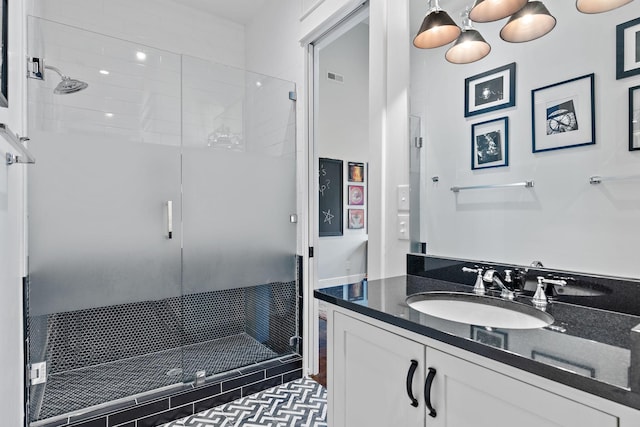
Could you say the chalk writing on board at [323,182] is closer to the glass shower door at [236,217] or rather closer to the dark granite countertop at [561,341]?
the glass shower door at [236,217]

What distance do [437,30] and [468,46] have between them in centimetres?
14

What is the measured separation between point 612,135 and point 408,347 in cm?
88

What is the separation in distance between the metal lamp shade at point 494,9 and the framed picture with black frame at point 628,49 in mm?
292

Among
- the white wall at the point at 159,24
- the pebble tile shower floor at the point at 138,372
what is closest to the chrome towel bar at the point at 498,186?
the pebble tile shower floor at the point at 138,372

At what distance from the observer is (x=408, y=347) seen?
0.94 m

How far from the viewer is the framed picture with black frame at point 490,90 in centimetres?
129

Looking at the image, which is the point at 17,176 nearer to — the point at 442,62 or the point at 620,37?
the point at 442,62

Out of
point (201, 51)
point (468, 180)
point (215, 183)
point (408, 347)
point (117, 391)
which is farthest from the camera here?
point (201, 51)

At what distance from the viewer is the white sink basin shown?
3.38ft

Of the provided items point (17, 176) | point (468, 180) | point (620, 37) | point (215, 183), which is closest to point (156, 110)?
point (215, 183)

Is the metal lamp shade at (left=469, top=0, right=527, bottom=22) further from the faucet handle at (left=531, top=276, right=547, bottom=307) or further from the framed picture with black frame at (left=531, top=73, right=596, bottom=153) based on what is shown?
the faucet handle at (left=531, top=276, right=547, bottom=307)

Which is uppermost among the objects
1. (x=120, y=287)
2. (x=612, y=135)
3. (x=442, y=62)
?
(x=442, y=62)

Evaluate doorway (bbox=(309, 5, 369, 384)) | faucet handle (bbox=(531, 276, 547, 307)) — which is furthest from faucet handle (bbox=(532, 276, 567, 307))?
doorway (bbox=(309, 5, 369, 384))

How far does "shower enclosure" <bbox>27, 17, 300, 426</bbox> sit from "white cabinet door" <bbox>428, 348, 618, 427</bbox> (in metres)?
1.67
